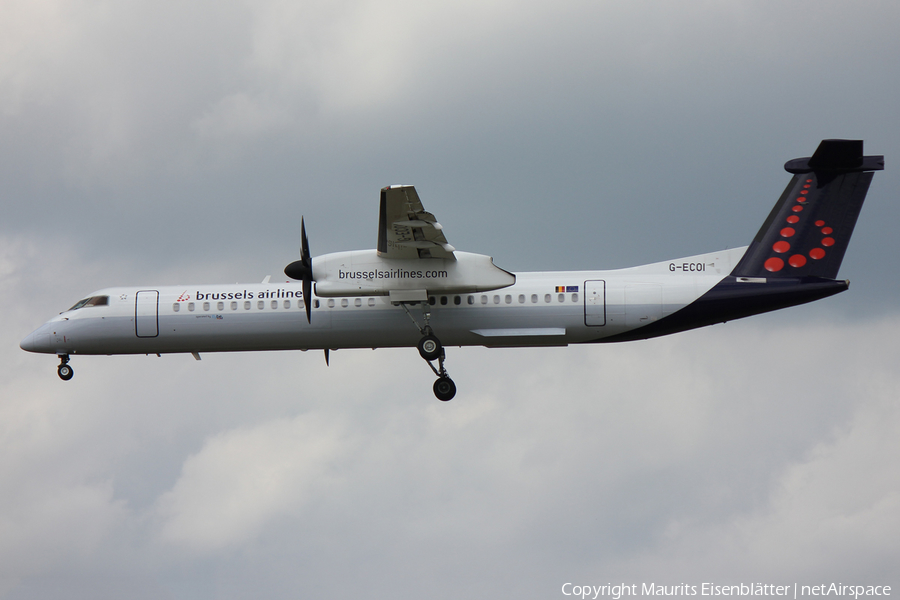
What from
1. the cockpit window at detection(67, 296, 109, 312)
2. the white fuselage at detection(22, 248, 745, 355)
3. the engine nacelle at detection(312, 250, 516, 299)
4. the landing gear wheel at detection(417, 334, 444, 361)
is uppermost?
the engine nacelle at detection(312, 250, 516, 299)

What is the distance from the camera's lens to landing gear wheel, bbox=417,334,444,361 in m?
28.6

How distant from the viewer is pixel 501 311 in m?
28.7

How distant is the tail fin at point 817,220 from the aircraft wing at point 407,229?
28.3ft

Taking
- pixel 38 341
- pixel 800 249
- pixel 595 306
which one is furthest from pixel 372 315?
pixel 800 249

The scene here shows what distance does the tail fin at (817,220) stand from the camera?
28266 mm

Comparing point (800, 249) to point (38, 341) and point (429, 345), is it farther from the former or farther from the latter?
point (38, 341)

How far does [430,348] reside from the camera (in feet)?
94.0

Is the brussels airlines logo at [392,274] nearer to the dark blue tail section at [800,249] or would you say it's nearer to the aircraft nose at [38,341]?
the dark blue tail section at [800,249]

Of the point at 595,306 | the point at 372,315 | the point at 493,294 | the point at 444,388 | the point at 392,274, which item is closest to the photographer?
the point at 392,274

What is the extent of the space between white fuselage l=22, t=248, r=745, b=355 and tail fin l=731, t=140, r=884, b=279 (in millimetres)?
895

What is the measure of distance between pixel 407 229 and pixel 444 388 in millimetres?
5495

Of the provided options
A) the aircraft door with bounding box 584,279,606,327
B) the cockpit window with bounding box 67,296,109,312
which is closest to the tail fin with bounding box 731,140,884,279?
the aircraft door with bounding box 584,279,606,327

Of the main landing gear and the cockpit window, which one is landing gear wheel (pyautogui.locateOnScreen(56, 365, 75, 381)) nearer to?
the cockpit window

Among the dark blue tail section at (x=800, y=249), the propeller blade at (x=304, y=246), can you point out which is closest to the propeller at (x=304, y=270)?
the propeller blade at (x=304, y=246)
